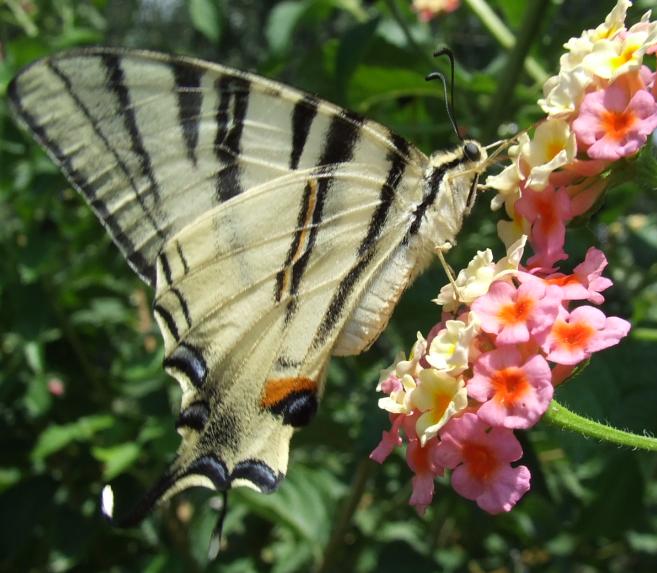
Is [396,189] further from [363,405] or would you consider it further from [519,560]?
[519,560]

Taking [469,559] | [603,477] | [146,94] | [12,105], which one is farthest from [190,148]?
[469,559]

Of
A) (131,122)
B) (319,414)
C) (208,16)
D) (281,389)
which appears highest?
(131,122)

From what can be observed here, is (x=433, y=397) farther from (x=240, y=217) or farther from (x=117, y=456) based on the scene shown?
(x=117, y=456)

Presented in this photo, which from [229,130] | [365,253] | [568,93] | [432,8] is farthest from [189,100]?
[432,8]

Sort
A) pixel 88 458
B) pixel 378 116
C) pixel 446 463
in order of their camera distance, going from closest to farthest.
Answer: pixel 446 463, pixel 378 116, pixel 88 458

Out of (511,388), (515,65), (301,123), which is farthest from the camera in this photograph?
(515,65)

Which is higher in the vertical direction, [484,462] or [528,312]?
[528,312]
